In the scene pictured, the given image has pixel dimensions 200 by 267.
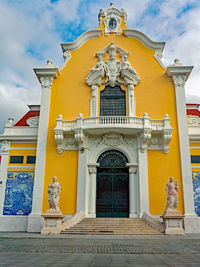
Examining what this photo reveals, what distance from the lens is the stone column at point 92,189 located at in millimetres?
16969

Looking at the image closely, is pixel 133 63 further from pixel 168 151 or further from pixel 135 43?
pixel 168 151

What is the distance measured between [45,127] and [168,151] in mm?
8711

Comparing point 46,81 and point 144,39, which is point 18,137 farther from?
point 144,39

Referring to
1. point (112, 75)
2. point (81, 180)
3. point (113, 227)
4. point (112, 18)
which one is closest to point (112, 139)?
point (81, 180)

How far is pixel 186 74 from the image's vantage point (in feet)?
62.2

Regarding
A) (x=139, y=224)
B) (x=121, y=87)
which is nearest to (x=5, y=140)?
(x=121, y=87)

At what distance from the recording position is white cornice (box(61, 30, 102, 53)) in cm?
2073

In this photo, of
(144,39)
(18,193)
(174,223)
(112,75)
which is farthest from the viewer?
(144,39)

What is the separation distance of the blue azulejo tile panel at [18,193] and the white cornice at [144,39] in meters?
13.1

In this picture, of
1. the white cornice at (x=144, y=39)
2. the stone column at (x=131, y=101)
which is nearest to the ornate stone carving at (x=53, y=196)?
the stone column at (x=131, y=101)

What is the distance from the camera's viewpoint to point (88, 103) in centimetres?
1923

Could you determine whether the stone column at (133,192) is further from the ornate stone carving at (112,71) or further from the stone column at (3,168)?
the stone column at (3,168)

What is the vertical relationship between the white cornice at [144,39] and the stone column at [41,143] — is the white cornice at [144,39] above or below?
above

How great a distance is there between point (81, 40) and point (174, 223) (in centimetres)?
1513
